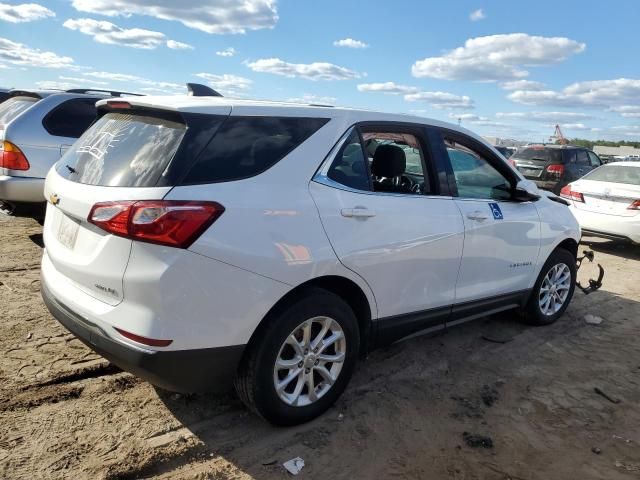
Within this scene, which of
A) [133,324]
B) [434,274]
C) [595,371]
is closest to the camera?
[133,324]

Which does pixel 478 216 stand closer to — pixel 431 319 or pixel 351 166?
pixel 431 319

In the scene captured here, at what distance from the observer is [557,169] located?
1284 cm

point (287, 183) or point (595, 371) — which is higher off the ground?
point (287, 183)

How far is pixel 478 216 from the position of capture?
152 inches

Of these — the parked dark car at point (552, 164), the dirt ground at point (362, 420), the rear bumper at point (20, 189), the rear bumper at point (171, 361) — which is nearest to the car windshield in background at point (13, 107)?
the rear bumper at point (20, 189)

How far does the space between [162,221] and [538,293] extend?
12.2 ft

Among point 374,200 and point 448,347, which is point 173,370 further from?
point 448,347

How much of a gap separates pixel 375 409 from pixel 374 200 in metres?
1.30

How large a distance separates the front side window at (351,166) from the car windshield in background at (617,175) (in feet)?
23.2

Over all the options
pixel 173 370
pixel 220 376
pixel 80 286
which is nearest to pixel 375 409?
pixel 220 376

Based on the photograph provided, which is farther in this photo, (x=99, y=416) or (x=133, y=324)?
(x=99, y=416)

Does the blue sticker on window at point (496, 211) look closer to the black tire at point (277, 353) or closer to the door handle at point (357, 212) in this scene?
the door handle at point (357, 212)

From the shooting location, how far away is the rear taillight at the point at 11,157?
568 cm

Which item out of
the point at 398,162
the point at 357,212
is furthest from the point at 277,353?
the point at 398,162
